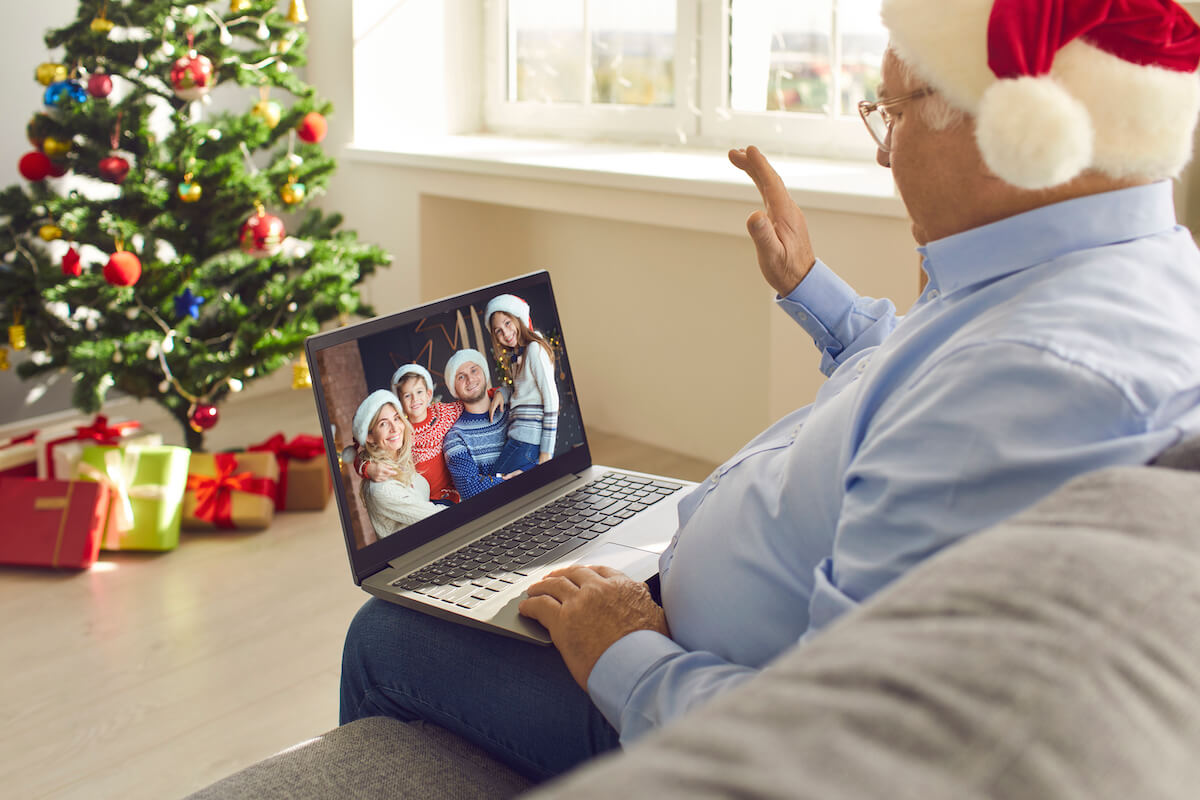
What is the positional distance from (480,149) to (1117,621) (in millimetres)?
2793

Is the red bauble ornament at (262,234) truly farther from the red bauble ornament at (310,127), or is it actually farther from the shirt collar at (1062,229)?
the shirt collar at (1062,229)

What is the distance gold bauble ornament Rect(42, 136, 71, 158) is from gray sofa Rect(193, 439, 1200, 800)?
90.6 inches

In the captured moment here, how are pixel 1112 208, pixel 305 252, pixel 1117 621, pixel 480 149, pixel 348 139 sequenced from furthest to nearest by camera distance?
pixel 348 139
pixel 480 149
pixel 305 252
pixel 1112 208
pixel 1117 621

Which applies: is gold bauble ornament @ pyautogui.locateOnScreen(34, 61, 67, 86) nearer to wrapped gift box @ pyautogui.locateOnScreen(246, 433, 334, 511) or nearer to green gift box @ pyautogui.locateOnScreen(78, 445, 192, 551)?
green gift box @ pyautogui.locateOnScreen(78, 445, 192, 551)

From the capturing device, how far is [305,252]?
258 centimetres

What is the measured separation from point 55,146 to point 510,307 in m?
1.55

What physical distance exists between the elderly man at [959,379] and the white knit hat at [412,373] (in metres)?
0.28

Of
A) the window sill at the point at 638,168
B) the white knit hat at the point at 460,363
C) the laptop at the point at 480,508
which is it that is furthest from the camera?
the window sill at the point at 638,168

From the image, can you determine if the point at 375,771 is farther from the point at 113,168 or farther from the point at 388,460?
the point at 113,168

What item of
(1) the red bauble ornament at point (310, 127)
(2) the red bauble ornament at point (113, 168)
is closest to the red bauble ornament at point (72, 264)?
(2) the red bauble ornament at point (113, 168)

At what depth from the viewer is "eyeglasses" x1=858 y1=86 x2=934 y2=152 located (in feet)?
2.76

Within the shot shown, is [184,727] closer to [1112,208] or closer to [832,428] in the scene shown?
[832,428]

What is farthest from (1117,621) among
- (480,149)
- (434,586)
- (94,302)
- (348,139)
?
(348,139)

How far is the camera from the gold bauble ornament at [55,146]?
2.30 m
